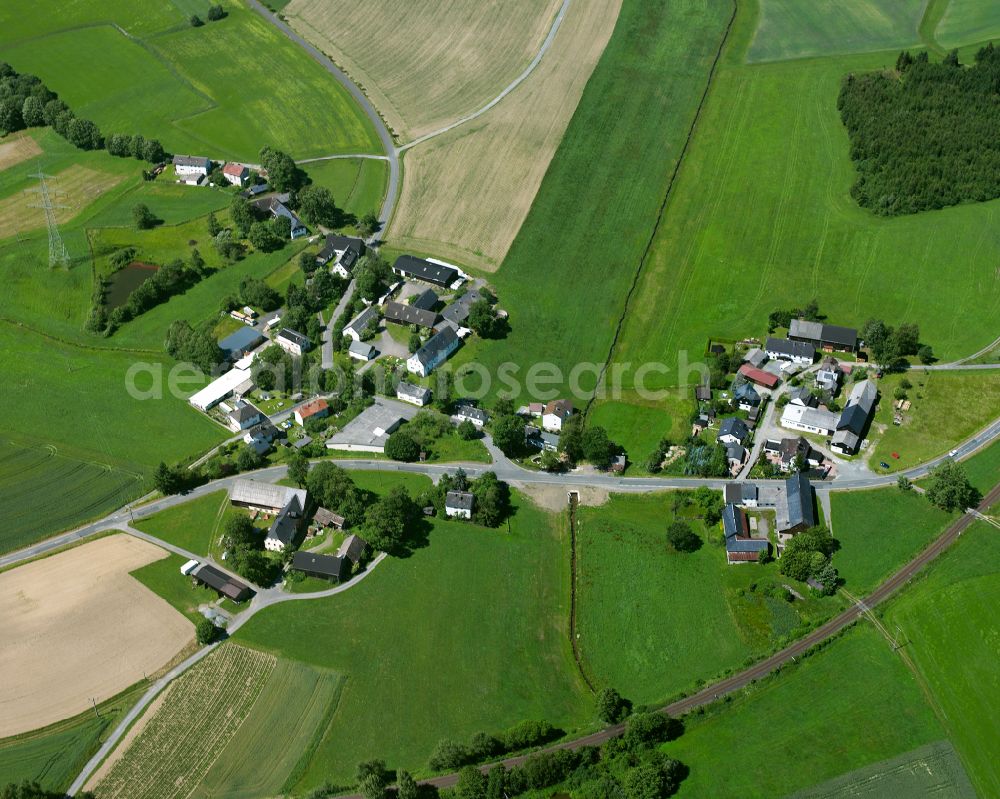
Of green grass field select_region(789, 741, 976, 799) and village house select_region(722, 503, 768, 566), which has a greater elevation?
village house select_region(722, 503, 768, 566)

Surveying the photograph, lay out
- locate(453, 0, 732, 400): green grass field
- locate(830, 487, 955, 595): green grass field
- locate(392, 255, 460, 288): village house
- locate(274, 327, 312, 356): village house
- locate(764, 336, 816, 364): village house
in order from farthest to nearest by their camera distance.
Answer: locate(392, 255, 460, 288): village house
locate(453, 0, 732, 400): green grass field
locate(274, 327, 312, 356): village house
locate(764, 336, 816, 364): village house
locate(830, 487, 955, 595): green grass field

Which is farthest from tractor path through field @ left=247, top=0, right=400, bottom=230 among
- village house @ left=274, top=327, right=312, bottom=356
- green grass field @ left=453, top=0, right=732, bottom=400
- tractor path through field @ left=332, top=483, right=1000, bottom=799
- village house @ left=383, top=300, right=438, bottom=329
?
tractor path through field @ left=332, top=483, right=1000, bottom=799

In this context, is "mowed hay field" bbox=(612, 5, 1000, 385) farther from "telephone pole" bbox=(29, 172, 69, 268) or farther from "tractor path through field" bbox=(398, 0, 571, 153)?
"telephone pole" bbox=(29, 172, 69, 268)

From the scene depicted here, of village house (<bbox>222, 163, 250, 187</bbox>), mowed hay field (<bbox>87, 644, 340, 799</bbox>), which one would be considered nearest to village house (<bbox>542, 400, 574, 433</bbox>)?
mowed hay field (<bbox>87, 644, 340, 799</bbox>)

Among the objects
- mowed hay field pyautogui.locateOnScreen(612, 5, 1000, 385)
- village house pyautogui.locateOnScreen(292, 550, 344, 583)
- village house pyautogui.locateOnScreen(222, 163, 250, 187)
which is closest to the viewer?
village house pyautogui.locateOnScreen(292, 550, 344, 583)

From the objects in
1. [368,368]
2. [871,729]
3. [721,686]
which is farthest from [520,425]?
[871,729]

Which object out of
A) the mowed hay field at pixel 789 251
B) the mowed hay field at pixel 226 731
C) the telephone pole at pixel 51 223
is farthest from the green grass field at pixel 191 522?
the telephone pole at pixel 51 223

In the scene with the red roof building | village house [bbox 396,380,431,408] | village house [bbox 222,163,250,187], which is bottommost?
village house [bbox 396,380,431,408]

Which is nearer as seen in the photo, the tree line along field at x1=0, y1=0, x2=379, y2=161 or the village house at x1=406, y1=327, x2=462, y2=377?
the village house at x1=406, y1=327, x2=462, y2=377

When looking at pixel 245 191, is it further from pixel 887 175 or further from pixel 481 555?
pixel 887 175
